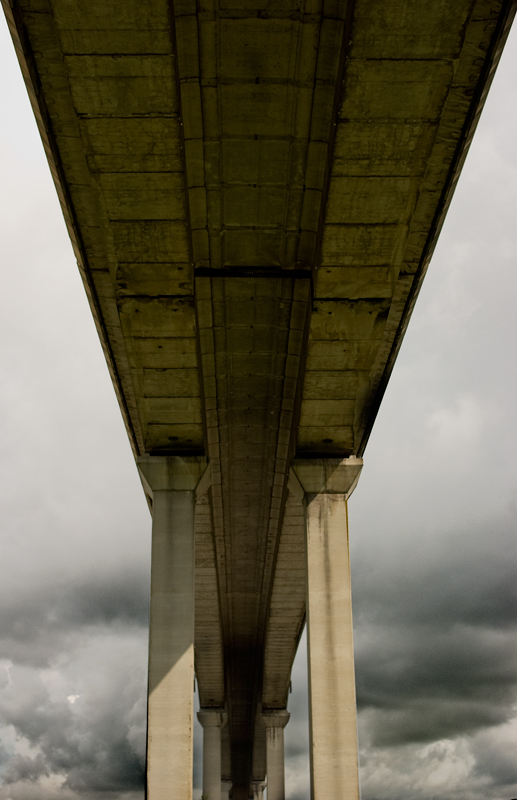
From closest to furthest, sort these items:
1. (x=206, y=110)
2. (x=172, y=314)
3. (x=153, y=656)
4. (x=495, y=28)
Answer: (x=495, y=28), (x=206, y=110), (x=172, y=314), (x=153, y=656)

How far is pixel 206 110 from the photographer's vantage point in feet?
38.1

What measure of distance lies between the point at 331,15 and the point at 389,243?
384 cm

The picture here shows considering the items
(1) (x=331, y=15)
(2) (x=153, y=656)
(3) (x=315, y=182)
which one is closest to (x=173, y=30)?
(1) (x=331, y=15)

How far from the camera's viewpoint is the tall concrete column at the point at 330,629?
1526 centimetres

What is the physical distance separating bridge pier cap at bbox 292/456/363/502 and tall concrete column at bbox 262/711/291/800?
3039 centimetres

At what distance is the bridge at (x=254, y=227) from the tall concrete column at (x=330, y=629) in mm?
42

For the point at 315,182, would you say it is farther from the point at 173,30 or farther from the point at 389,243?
the point at 173,30

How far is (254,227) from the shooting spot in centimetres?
1355

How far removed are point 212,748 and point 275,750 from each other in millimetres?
5037

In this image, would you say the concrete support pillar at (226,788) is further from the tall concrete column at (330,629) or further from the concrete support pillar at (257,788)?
the tall concrete column at (330,629)

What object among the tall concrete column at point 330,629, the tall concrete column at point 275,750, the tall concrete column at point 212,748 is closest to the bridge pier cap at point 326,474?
the tall concrete column at point 330,629

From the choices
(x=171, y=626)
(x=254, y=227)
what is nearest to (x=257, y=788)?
Answer: (x=171, y=626)

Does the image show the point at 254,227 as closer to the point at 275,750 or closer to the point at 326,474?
the point at 326,474

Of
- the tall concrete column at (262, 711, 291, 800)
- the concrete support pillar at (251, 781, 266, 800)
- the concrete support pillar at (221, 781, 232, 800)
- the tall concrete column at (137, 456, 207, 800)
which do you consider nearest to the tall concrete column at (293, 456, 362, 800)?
the tall concrete column at (137, 456, 207, 800)
